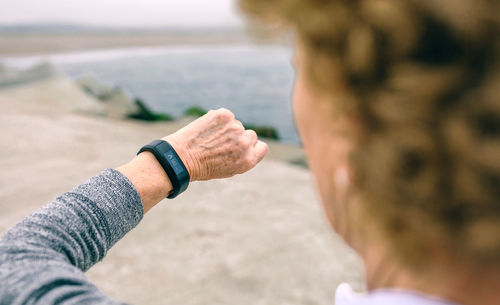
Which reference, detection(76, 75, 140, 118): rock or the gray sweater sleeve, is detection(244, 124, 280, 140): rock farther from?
the gray sweater sleeve

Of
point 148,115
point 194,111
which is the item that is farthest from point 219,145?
point 148,115

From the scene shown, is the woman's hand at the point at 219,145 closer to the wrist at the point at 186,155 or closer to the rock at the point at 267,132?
the wrist at the point at 186,155

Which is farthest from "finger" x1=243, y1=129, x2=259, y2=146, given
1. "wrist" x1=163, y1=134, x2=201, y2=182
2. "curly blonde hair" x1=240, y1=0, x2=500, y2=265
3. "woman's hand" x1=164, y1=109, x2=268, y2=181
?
"curly blonde hair" x1=240, y1=0, x2=500, y2=265

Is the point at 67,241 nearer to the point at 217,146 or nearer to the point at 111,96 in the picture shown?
the point at 217,146

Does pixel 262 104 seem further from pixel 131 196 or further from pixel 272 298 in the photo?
pixel 131 196

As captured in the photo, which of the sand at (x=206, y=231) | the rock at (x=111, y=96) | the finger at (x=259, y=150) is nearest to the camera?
the finger at (x=259, y=150)

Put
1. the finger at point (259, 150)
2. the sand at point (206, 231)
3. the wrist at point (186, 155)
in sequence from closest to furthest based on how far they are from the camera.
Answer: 1. the wrist at point (186, 155)
2. the finger at point (259, 150)
3. the sand at point (206, 231)

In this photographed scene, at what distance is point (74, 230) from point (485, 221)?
2.14ft

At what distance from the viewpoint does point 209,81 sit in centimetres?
797

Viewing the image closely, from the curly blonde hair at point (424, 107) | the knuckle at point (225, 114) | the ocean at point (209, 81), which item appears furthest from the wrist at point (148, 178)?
the ocean at point (209, 81)

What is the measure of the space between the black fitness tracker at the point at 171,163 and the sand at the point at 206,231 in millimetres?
1379

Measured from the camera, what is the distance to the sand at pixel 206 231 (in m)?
2.46

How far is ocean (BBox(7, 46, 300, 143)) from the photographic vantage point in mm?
6121

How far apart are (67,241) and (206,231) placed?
2.24 meters
